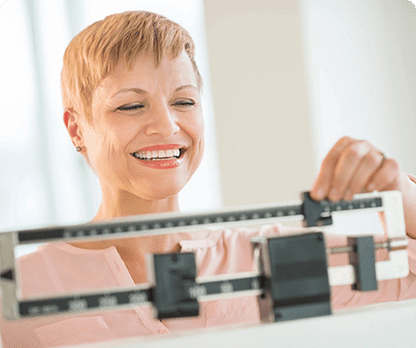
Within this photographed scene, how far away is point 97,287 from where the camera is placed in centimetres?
104

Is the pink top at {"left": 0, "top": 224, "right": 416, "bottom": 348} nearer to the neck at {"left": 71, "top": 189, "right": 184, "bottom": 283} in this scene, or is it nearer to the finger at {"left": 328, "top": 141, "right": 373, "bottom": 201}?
the neck at {"left": 71, "top": 189, "right": 184, "bottom": 283}

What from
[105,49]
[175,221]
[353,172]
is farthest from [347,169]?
[105,49]

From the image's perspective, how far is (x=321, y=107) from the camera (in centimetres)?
119

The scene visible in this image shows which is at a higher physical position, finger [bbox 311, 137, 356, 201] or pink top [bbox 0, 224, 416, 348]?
finger [bbox 311, 137, 356, 201]

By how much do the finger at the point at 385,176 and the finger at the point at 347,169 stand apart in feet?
0.16

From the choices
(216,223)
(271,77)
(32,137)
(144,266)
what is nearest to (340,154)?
(216,223)

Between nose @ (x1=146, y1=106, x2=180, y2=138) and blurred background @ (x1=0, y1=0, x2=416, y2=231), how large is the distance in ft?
0.41

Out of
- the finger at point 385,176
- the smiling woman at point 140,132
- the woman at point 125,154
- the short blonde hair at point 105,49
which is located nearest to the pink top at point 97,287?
the woman at point 125,154

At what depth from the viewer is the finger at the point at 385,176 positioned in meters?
0.88

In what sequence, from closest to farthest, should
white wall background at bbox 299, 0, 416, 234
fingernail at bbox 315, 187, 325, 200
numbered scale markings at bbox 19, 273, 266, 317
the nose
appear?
1. numbered scale markings at bbox 19, 273, 266, 317
2. fingernail at bbox 315, 187, 325, 200
3. the nose
4. white wall background at bbox 299, 0, 416, 234

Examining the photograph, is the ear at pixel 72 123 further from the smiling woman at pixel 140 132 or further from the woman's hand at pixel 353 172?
the woman's hand at pixel 353 172

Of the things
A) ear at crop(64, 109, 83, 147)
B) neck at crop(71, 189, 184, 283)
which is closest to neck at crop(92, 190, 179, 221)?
neck at crop(71, 189, 184, 283)

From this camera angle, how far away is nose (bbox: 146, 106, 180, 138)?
1001mm

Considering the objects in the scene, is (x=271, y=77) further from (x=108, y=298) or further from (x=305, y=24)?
(x=108, y=298)
